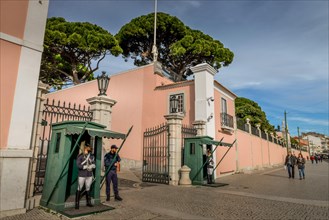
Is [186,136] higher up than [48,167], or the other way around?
[186,136]

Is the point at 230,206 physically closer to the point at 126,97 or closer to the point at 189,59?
the point at 126,97

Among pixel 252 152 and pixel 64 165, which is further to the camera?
pixel 252 152

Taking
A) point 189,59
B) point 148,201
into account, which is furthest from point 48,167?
point 189,59

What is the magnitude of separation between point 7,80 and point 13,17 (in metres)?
1.75

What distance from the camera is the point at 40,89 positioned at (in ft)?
20.9

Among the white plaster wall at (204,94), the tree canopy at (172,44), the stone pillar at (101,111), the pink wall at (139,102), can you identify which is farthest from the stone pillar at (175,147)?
the tree canopy at (172,44)

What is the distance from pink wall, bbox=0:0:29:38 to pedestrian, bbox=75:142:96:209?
358 cm

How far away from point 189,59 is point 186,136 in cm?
1597

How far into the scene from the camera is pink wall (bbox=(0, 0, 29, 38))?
5.81 metres

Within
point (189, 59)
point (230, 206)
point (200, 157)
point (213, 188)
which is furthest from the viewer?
point (189, 59)

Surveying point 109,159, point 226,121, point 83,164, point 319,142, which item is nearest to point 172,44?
point 226,121

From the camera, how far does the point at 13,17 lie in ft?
19.7

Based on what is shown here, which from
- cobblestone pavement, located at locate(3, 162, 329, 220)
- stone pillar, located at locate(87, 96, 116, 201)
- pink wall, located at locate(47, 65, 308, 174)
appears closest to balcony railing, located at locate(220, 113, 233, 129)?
A: pink wall, located at locate(47, 65, 308, 174)

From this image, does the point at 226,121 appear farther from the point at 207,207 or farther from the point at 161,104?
the point at 207,207
